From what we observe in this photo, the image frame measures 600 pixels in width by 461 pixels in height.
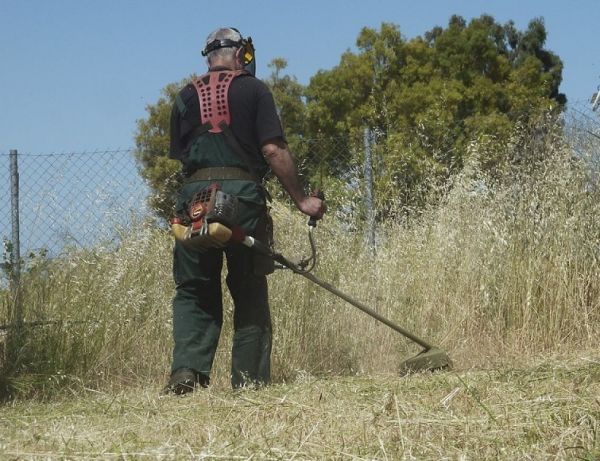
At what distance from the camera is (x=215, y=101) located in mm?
5789

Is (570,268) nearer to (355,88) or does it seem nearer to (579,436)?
(579,436)

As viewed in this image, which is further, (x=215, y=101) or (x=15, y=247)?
(x=15, y=247)

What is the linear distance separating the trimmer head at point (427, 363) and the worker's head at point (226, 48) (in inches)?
78.0

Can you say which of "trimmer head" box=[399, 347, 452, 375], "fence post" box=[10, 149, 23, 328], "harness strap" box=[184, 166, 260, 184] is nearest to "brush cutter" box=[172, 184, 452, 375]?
"harness strap" box=[184, 166, 260, 184]

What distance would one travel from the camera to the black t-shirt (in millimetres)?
5746

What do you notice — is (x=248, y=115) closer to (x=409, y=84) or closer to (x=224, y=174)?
(x=224, y=174)

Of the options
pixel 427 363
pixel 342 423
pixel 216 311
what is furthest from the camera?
pixel 427 363

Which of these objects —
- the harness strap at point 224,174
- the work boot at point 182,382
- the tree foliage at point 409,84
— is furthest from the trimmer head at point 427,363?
the tree foliage at point 409,84

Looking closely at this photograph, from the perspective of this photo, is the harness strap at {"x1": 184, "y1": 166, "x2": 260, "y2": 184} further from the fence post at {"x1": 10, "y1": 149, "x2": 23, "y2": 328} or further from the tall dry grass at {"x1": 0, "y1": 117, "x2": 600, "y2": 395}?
the fence post at {"x1": 10, "y1": 149, "x2": 23, "y2": 328}

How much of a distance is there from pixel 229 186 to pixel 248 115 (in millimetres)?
388

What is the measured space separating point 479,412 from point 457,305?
3.52 meters

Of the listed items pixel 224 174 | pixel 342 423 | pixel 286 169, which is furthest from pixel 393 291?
pixel 342 423

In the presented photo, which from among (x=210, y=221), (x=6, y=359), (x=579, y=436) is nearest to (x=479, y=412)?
(x=579, y=436)

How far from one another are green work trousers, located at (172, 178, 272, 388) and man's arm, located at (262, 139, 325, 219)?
207 mm
